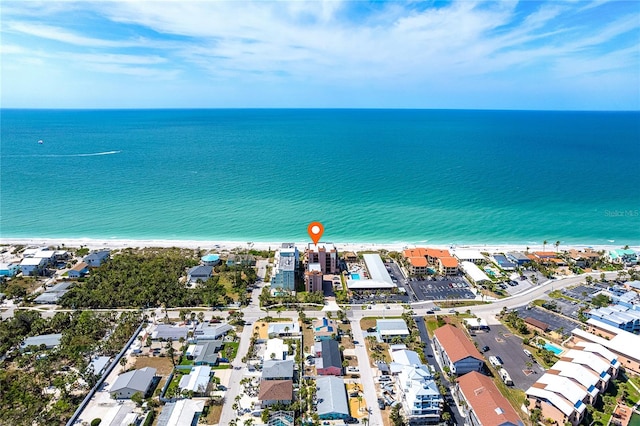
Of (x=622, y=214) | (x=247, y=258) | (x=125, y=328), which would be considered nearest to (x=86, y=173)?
(x=247, y=258)

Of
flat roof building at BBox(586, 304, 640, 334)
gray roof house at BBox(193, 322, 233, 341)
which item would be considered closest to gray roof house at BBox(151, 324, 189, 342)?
gray roof house at BBox(193, 322, 233, 341)

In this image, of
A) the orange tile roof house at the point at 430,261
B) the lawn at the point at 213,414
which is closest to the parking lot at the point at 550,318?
the orange tile roof house at the point at 430,261

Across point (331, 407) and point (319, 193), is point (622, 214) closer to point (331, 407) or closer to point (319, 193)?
point (319, 193)

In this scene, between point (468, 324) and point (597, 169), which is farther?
point (597, 169)

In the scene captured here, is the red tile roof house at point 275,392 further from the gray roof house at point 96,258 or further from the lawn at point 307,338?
the gray roof house at point 96,258

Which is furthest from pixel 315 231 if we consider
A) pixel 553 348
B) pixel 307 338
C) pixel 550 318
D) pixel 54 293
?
pixel 553 348

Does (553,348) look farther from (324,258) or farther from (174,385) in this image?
(174,385)

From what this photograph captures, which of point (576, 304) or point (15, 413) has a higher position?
point (576, 304)
